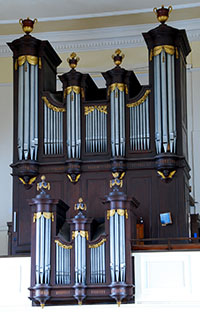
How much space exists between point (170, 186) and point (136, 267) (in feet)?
6.69

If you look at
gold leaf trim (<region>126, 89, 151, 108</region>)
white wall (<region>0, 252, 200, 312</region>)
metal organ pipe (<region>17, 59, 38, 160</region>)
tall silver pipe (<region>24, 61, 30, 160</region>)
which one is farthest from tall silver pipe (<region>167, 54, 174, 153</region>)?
tall silver pipe (<region>24, 61, 30, 160</region>)

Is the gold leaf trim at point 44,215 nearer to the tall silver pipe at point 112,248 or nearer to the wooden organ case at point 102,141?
the wooden organ case at point 102,141

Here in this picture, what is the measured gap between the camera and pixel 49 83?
1811cm

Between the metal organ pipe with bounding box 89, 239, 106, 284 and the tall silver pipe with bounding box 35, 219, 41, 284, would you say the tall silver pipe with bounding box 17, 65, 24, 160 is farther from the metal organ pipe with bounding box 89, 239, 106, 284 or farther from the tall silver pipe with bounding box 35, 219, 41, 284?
the metal organ pipe with bounding box 89, 239, 106, 284

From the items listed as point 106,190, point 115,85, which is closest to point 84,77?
point 115,85

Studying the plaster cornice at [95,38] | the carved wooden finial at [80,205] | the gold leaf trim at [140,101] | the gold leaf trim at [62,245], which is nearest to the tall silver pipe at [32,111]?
the carved wooden finial at [80,205]

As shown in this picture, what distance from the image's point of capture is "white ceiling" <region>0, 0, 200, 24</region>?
19188mm

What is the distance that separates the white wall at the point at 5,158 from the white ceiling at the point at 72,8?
177cm

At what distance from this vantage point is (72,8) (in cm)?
1947

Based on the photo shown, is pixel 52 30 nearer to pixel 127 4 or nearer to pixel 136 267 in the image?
pixel 127 4

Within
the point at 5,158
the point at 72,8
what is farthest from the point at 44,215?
the point at 72,8

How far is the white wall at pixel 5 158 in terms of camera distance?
64.3 feet

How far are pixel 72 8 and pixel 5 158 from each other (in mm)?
3689

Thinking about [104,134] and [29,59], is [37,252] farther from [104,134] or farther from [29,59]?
[29,59]
